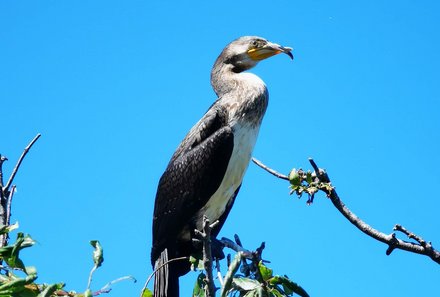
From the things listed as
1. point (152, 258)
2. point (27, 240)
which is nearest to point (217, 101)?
point (152, 258)

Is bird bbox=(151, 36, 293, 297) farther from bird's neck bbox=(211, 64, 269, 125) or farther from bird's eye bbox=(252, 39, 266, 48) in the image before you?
bird's eye bbox=(252, 39, 266, 48)

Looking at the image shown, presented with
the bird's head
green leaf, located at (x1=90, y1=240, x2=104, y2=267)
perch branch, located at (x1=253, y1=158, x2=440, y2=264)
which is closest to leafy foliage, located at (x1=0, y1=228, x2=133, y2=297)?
green leaf, located at (x1=90, y1=240, x2=104, y2=267)

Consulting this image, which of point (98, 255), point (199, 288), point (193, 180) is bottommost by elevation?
point (98, 255)

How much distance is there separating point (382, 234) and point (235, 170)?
2.10m

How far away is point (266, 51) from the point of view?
7059 millimetres

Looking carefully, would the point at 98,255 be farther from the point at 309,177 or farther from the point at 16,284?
the point at 309,177

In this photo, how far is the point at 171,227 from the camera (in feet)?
19.5

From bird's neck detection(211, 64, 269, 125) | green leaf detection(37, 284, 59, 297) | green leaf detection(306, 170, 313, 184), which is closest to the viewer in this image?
green leaf detection(37, 284, 59, 297)

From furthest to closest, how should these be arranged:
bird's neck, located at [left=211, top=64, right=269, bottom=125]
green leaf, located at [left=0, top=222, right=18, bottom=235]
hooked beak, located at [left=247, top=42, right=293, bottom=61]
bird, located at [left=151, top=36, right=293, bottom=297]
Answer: hooked beak, located at [left=247, top=42, right=293, bottom=61] < bird's neck, located at [left=211, top=64, right=269, bottom=125] < bird, located at [left=151, top=36, right=293, bottom=297] < green leaf, located at [left=0, top=222, right=18, bottom=235]

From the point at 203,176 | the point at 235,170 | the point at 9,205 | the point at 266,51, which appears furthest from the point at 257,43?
the point at 9,205

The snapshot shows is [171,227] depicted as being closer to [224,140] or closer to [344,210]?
[224,140]

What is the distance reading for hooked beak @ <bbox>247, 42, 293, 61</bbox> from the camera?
703 cm

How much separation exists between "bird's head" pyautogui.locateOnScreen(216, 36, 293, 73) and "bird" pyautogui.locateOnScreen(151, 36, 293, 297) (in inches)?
28.3

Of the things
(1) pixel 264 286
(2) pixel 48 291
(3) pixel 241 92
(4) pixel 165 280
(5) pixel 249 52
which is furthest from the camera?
(5) pixel 249 52
